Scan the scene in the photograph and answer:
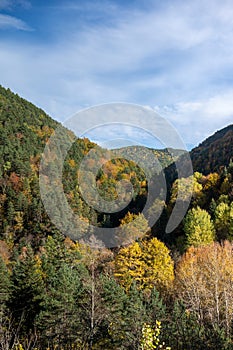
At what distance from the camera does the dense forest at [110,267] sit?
19078 millimetres

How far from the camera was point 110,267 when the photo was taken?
35219 mm

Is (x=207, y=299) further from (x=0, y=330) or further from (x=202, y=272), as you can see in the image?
(x=0, y=330)

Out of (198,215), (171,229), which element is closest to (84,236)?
(171,229)

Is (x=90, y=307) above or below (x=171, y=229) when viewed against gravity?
below

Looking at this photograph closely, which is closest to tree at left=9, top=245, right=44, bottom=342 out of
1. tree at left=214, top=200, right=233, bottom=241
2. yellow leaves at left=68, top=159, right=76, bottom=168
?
tree at left=214, top=200, right=233, bottom=241

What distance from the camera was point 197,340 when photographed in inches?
693

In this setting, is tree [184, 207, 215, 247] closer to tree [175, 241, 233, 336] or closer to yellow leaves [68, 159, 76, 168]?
tree [175, 241, 233, 336]

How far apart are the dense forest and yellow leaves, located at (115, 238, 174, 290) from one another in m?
0.10

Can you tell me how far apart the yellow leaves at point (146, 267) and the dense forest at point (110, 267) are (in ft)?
0.31

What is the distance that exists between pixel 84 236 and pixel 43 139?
4292 centimetres

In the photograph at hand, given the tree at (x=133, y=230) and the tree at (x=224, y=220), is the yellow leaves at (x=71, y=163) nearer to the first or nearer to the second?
the tree at (x=133, y=230)

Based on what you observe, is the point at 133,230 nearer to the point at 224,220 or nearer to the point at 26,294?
the point at 224,220

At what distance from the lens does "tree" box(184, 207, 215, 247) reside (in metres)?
41.2

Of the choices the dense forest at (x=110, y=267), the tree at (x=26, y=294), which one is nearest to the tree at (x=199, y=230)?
the dense forest at (x=110, y=267)
